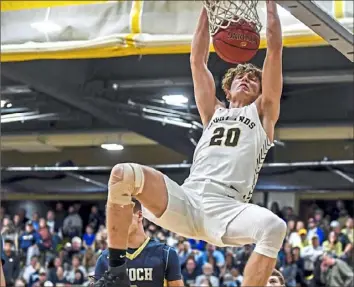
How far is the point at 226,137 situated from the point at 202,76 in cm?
62

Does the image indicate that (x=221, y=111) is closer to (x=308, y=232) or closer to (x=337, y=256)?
(x=337, y=256)

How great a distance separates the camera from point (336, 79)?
12.9 metres

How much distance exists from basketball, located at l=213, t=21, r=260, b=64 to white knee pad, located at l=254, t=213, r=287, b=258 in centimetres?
110

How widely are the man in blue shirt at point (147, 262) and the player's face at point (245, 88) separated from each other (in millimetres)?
1419

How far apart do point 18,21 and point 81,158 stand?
49.5 feet

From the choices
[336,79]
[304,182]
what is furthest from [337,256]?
[336,79]

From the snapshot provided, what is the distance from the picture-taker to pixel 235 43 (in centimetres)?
509

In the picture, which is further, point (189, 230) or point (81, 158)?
point (81, 158)

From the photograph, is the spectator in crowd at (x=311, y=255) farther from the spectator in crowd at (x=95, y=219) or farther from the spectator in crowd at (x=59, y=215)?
the spectator in crowd at (x=59, y=215)

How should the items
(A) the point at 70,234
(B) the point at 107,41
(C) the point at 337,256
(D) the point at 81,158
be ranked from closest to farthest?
(B) the point at 107,41 → (C) the point at 337,256 → (A) the point at 70,234 → (D) the point at 81,158

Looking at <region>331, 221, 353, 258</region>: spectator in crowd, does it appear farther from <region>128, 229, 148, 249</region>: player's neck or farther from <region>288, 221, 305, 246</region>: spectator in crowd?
<region>128, 229, 148, 249</region>: player's neck

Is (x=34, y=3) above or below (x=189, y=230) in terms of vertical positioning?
above

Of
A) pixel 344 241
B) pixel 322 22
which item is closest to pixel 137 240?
pixel 322 22

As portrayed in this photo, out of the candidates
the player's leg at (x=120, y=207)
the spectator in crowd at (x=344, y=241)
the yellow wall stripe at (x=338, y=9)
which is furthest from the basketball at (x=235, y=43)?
the spectator in crowd at (x=344, y=241)
